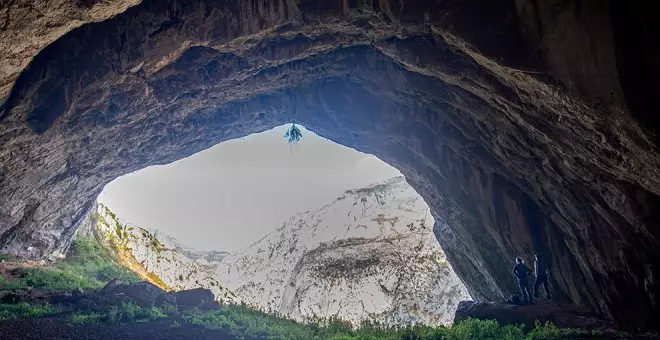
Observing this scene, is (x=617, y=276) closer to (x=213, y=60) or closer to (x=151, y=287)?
(x=213, y=60)

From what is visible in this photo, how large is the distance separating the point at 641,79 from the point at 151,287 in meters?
22.8

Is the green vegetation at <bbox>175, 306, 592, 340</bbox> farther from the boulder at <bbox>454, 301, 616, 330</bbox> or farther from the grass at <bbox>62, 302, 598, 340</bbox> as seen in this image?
the boulder at <bbox>454, 301, 616, 330</bbox>

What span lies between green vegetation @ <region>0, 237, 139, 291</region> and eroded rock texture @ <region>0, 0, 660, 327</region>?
9.78ft

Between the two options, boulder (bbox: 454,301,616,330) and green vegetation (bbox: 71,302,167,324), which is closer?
boulder (bbox: 454,301,616,330)

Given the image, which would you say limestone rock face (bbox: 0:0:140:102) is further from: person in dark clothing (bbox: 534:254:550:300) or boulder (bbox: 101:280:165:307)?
person in dark clothing (bbox: 534:254:550:300)

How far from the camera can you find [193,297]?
2283 cm

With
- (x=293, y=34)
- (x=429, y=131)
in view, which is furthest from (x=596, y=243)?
(x=293, y=34)

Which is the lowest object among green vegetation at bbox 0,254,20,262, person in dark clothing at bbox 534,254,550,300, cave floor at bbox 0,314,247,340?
cave floor at bbox 0,314,247,340

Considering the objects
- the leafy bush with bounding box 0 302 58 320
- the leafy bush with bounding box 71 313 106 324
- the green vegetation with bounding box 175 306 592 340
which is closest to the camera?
the green vegetation with bounding box 175 306 592 340

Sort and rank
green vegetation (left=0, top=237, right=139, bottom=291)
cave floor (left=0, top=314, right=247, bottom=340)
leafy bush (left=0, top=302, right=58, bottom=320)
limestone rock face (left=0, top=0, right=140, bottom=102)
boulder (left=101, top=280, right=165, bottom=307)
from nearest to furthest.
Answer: limestone rock face (left=0, top=0, right=140, bottom=102), cave floor (left=0, top=314, right=247, bottom=340), leafy bush (left=0, top=302, right=58, bottom=320), boulder (left=101, top=280, right=165, bottom=307), green vegetation (left=0, top=237, right=139, bottom=291)

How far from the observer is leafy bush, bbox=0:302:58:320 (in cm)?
1504

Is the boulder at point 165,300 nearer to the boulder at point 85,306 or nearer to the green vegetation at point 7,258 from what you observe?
the boulder at point 85,306

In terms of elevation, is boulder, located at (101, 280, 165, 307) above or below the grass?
above

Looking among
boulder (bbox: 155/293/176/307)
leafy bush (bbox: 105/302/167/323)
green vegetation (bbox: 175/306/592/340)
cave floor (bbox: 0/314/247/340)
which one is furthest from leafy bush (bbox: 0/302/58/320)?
green vegetation (bbox: 175/306/592/340)
